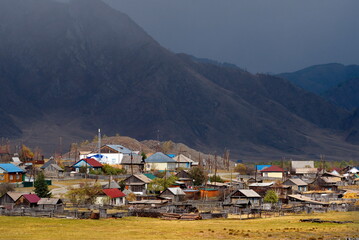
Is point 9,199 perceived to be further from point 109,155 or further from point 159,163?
point 109,155

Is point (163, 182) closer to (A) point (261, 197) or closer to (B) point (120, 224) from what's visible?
(A) point (261, 197)

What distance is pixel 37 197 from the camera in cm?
8006

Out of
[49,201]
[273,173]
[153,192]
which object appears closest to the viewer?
[49,201]

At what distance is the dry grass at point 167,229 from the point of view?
52.7 meters

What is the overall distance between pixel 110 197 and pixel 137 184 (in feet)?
58.9

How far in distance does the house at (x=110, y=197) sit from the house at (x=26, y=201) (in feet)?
34.6

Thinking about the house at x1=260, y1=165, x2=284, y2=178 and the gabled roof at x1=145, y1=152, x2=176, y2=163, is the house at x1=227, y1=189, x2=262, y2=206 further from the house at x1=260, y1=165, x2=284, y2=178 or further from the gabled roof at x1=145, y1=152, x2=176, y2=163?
the house at x1=260, y1=165, x2=284, y2=178

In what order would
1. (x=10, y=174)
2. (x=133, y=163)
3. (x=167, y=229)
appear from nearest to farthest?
(x=167, y=229)
(x=10, y=174)
(x=133, y=163)

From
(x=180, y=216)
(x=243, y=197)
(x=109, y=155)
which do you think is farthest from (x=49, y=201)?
(x=109, y=155)

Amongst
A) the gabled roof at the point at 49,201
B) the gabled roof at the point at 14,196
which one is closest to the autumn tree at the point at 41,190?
the gabled roof at the point at 14,196

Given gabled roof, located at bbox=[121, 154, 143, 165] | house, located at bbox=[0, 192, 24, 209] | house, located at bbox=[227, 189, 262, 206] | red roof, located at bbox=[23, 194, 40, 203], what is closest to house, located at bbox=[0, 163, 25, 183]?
gabled roof, located at bbox=[121, 154, 143, 165]

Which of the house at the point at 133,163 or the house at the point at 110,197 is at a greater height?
the house at the point at 133,163

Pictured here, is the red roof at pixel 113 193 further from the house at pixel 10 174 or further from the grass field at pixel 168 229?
the house at pixel 10 174

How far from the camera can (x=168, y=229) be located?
58.3 metres
